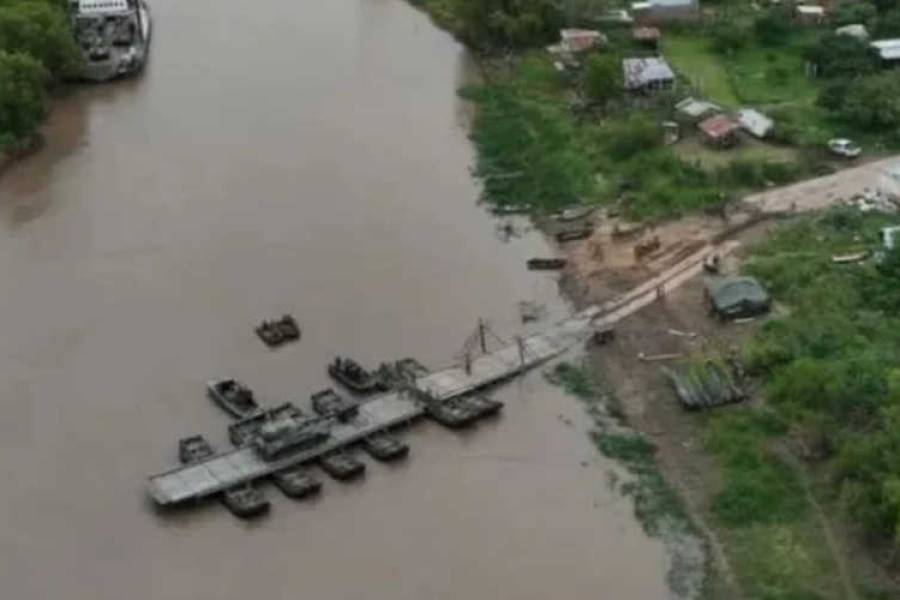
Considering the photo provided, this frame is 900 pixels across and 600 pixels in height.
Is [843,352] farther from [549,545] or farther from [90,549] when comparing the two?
[90,549]

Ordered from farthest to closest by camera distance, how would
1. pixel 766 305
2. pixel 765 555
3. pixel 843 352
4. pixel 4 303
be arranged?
pixel 4 303 → pixel 766 305 → pixel 843 352 → pixel 765 555

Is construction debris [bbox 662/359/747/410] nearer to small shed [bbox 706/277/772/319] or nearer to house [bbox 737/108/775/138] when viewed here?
small shed [bbox 706/277/772/319]

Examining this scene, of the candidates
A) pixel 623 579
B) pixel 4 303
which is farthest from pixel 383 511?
pixel 4 303

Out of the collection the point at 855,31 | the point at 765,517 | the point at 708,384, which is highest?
the point at 855,31

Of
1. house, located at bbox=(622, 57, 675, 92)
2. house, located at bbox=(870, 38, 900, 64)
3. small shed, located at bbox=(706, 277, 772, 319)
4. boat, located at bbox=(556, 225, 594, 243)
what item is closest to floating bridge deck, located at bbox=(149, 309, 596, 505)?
small shed, located at bbox=(706, 277, 772, 319)

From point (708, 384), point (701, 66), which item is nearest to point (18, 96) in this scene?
point (701, 66)

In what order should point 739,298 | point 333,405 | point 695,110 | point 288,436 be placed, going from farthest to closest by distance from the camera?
1. point 695,110
2. point 739,298
3. point 333,405
4. point 288,436

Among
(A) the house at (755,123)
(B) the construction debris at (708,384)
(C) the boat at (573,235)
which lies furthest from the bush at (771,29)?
(B) the construction debris at (708,384)

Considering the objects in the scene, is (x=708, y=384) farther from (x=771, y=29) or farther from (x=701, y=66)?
(x=771, y=29)
